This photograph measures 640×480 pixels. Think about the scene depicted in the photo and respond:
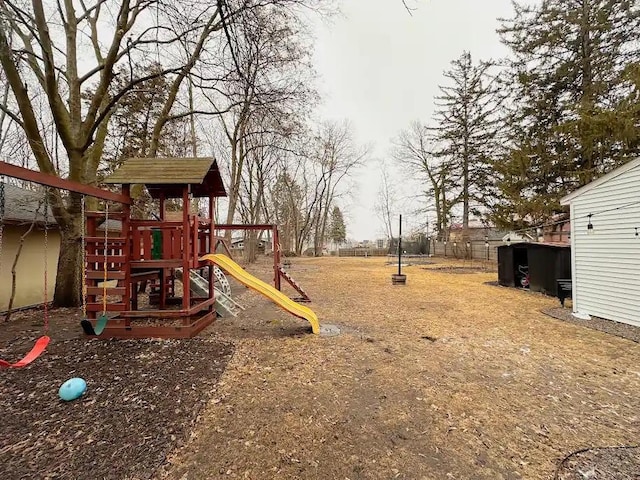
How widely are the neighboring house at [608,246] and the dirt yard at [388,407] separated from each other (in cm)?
104

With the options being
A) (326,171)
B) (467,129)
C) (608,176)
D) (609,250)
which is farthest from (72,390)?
(326,171)

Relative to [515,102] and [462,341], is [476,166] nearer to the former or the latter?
[515,102]

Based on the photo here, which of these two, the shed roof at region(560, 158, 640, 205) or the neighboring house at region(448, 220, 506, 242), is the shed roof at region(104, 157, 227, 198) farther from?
the neighboring house at region(448, 220, 506, 242)

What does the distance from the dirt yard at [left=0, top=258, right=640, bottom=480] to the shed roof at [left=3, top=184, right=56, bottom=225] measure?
2381 millimetres

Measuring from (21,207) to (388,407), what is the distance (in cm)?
894

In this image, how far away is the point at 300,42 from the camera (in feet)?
20.2

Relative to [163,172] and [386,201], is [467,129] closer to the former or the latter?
[386,201]

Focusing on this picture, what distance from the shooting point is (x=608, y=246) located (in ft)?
19.7

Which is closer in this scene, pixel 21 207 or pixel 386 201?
pixel 21 207

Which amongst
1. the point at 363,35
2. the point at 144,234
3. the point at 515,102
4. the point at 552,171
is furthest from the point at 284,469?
the point at 515,102

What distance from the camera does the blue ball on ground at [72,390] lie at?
2906 mm

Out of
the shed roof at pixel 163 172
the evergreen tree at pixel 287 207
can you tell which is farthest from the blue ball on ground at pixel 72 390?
the evergreen tree at pixel 287 207

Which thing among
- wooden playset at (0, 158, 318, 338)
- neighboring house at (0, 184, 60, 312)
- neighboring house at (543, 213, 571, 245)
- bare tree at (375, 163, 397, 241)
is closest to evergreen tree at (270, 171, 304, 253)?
bare tree at (375, 163, 397, 241)

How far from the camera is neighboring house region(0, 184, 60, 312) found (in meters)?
6.68
